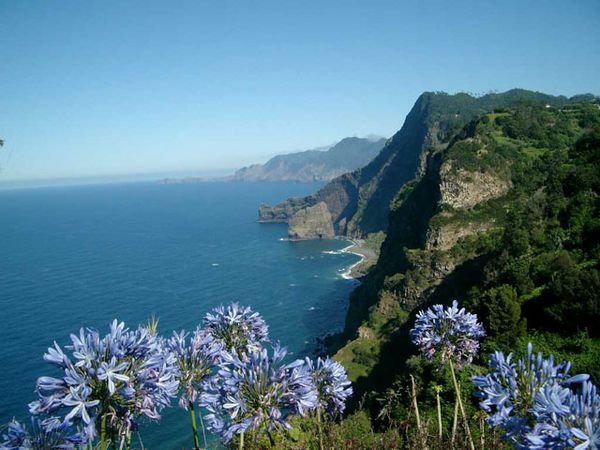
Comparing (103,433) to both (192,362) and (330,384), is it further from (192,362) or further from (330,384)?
(330,384)

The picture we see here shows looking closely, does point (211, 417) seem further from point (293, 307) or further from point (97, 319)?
point (293, 307)

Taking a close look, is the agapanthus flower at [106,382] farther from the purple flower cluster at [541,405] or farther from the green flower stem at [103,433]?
the purple flower cluster at [541,405]

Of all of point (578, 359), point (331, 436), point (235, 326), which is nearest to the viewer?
point (331, 436)

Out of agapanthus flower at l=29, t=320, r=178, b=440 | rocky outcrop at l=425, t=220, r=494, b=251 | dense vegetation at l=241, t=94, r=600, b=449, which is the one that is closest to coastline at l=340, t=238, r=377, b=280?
dense vegetation at l=241, t=94, r=600, b=449

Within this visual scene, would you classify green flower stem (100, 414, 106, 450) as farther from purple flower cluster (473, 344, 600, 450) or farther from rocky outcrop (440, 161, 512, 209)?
rocky outcrop (440, 161, 512, 209)

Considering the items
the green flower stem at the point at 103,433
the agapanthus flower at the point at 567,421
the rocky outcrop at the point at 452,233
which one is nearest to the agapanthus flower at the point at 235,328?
the green flower stem at the point at 103,433

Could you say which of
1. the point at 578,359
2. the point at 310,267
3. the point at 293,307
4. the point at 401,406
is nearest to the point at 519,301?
the point at 578,359
